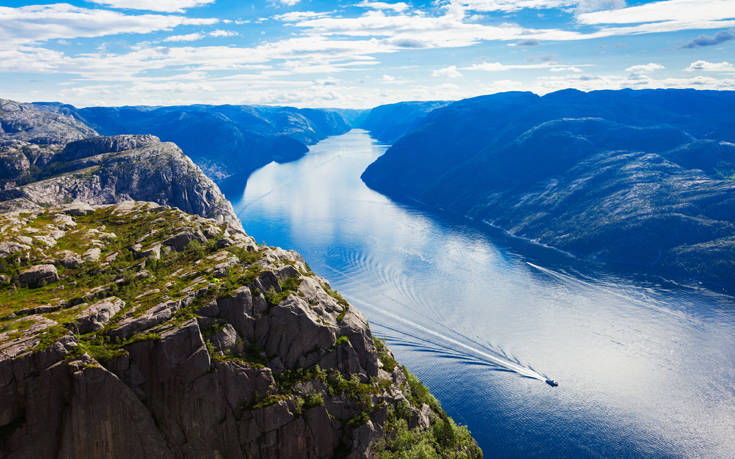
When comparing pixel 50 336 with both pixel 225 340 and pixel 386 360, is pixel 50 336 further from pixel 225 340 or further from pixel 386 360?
pixel 386 360

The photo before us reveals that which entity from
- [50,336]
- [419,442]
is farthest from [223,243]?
[419,442]

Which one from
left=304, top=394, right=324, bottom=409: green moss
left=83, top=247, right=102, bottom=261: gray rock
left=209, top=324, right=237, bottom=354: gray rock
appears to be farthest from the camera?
left=83, top=247, right=102, bottom=261: gray rock

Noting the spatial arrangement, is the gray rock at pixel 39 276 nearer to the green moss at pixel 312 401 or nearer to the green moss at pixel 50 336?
the green moss at pixel 50 336

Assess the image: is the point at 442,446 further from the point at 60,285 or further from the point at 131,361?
the point at 60,285

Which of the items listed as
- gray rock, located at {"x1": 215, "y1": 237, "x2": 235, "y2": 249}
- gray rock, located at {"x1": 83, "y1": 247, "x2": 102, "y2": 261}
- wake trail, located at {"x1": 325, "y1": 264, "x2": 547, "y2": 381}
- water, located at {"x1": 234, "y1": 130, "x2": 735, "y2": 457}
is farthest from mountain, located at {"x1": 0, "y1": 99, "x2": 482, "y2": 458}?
wake trail, located at {"x1": 325, "y1": 264, "x2": 547, "y2": 381}

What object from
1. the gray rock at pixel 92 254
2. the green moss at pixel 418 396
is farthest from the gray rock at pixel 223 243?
the green moss at pixel 418 396

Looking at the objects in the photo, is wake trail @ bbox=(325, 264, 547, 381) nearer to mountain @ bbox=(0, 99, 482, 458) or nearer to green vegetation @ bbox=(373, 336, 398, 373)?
mountain @ bbox=(0, 99, 482, 458)

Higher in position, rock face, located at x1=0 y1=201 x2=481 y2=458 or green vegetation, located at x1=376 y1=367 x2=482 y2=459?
rock face, located at x1=0 y1=201 x2=481 y2=458
